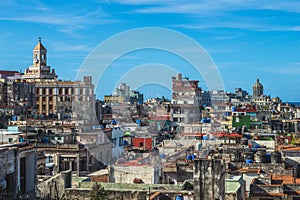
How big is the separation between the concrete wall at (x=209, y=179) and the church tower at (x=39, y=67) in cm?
7303

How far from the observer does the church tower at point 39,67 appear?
8569 cm

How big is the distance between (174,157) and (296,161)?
663cm

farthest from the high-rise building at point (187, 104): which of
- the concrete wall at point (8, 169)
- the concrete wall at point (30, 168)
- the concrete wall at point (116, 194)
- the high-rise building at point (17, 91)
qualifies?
the concrete wall at point (8, 169)

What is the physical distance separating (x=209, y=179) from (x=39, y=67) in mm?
74595

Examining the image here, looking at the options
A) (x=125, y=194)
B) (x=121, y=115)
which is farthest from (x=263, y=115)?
(x=125, y=194)

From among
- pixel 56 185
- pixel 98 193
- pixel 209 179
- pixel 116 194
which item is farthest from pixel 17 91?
pixel 209 179

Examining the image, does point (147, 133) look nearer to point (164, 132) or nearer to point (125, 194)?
point (164, 132)

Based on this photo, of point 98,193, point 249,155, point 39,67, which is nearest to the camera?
point 98,193

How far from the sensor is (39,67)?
8606 cm

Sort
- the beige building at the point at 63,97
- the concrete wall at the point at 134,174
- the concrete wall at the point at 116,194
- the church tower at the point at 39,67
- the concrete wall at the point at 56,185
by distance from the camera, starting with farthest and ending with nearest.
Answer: the church tower at the point at 39,67, the beige building at the point at 63,97, the concrete wall at the point at 134,174, the concrete wall at the point at 116,194, the concrete wall at the point at 56,185

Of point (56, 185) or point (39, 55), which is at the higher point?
point (39, 55)

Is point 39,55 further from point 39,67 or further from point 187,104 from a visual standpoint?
point 187,104

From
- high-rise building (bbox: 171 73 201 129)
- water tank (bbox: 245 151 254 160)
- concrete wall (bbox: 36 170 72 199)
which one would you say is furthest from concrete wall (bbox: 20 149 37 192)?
high-rise building (bbox: 171 73 201 129)

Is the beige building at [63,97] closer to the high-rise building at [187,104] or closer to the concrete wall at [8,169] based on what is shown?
the high-rise building at [187,104]
